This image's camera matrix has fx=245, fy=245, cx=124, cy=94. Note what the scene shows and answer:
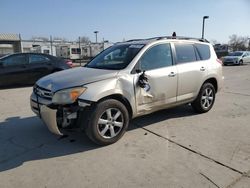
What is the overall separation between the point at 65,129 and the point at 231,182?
241cm

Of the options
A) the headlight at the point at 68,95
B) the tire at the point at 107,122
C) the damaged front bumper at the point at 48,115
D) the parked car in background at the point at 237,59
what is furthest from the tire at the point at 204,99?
the parked car in background at the point at 237,59

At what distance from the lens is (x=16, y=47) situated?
4162 centimetres

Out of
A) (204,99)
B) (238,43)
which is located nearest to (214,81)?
(204,99)

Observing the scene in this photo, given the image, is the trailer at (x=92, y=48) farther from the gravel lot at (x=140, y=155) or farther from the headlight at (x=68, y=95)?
the headlight at (x=68, y=95)

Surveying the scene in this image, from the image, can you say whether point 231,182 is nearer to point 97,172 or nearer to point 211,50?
point 97,172

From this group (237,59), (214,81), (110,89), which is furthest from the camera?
(237,59)

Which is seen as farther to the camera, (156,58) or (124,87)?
(156,58)

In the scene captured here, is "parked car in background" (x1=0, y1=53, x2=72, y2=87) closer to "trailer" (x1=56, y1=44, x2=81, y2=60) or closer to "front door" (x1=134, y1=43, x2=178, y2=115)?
"front door" (x1=134, y1=43, x2=178, y2=115)

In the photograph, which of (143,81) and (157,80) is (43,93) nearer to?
(143,81)

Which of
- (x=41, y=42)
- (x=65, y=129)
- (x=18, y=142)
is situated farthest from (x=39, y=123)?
(x=41, y=42)

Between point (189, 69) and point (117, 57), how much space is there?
1560mm

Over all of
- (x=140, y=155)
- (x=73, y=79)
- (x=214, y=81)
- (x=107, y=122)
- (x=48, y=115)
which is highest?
(x=73, y=79)

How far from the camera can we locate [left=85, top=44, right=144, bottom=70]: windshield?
4418 mm

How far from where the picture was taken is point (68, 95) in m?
3.66
